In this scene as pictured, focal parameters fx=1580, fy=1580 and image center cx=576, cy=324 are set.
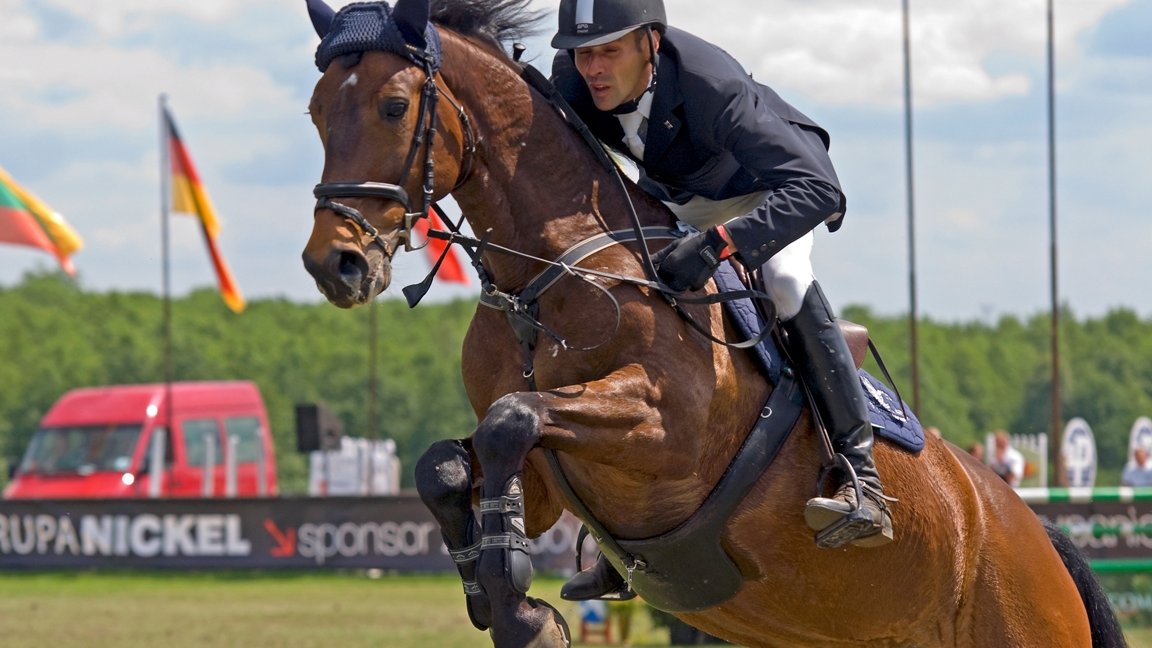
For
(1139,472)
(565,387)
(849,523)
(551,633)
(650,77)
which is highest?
(650,77)

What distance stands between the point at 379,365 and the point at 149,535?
152 ft

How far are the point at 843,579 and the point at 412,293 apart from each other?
1.95 meters

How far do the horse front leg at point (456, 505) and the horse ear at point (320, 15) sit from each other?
1458 mm

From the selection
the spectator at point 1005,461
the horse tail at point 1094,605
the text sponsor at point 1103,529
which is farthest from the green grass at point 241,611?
the horse tail at point 1094,605

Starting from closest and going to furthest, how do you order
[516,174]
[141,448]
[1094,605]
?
[516,174] < [1094,605] < [141,448]

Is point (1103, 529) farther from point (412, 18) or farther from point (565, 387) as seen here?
point (412, 18)

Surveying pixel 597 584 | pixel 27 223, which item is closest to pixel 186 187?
pixel 27 223

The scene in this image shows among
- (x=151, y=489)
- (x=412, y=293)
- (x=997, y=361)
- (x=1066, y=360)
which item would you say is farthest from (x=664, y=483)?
(x=997, y=361)

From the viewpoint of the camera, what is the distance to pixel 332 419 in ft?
77.6

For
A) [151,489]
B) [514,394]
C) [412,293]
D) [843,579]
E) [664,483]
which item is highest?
[412,293]

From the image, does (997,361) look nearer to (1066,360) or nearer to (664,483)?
(1066,360)

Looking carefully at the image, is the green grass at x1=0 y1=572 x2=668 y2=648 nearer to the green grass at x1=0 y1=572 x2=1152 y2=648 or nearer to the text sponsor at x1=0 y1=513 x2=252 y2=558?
the green grass at x1=0 y1=572 x2=1152 y2=648

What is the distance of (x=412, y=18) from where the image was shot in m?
5.14

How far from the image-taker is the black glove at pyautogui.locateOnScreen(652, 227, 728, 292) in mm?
5355
